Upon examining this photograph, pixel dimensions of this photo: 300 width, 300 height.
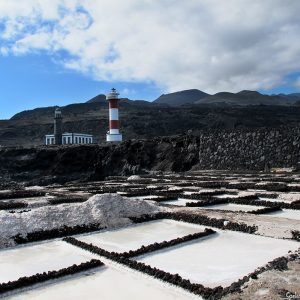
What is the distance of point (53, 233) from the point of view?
696 centimetres

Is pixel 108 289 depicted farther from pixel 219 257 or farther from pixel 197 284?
pixel 219 257

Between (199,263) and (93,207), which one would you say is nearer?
(199,263)

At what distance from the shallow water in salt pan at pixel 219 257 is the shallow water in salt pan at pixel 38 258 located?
100cm

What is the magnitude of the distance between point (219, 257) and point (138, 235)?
1.94m

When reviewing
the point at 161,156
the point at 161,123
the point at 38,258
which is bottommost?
the point at 38,258

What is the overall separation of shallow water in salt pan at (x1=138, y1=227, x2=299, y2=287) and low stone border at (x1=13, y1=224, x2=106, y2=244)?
78.1 inches

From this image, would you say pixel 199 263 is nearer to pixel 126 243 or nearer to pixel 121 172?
pixel 126 243

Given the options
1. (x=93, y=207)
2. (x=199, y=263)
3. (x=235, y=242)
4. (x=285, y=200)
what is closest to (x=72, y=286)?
(x=199, y=263)

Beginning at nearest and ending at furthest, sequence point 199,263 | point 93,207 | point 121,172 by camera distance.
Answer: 1. point 199,263
2. point 93,207
3. point 121,172

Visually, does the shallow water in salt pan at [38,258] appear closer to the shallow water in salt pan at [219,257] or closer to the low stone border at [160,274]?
the low stone border at [160,274]

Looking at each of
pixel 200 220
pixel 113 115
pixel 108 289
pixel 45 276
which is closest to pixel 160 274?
pixel 108 289

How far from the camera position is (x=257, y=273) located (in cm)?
441

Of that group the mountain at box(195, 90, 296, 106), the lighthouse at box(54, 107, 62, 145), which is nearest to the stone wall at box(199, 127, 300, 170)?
the lighthouse at box(54, 107, 62, 145)

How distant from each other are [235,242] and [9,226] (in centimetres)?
376
